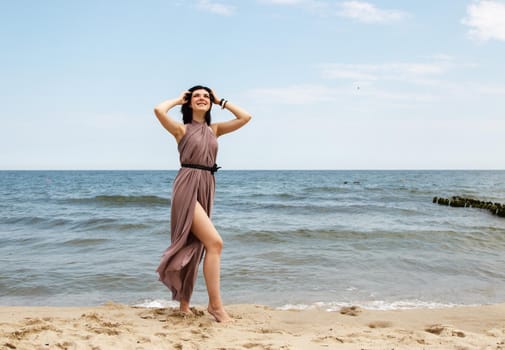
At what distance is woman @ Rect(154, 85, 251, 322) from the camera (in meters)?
4.62

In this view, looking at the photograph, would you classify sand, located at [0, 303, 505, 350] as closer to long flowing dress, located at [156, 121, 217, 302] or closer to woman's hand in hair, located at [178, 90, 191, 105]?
long flowing dress, located at [156, 121, 217, 302]

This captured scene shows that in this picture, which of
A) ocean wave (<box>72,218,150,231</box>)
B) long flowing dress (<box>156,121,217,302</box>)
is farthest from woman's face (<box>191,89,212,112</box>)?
ocean wave (<box>72,218,150,231</box>)

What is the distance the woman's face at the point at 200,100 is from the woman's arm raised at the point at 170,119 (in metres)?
0.13

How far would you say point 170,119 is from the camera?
4.61 metres

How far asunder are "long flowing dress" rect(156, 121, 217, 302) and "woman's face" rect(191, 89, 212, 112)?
0.17m

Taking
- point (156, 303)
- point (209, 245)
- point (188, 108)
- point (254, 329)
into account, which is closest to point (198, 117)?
point (188, 108)

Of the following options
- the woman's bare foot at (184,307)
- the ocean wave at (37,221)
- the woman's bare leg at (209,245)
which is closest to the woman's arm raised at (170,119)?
the woman's bare leg at (209,245)

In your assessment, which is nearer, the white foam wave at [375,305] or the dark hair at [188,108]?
the dark hair at [188,108]

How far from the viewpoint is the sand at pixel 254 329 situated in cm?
370

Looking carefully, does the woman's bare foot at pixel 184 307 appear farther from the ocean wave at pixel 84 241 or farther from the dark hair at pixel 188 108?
the ocean wave at pixel 84 241

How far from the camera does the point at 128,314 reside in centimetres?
509

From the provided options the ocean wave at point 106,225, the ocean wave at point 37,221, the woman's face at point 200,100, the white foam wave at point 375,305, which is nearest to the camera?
the woman's face at point 200,100

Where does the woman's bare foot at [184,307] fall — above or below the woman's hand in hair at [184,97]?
below

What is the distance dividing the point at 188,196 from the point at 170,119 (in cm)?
79
